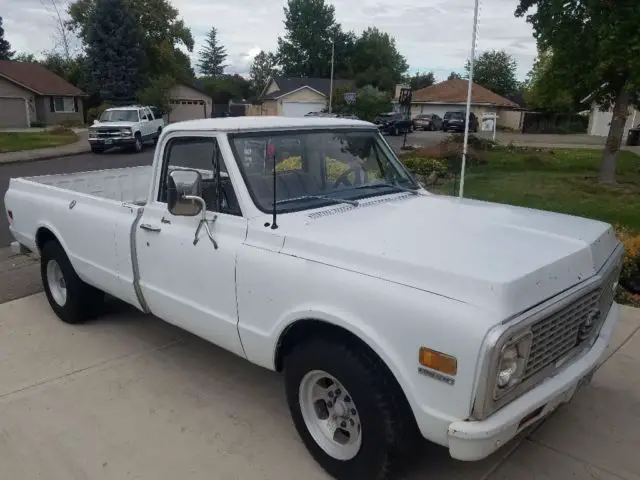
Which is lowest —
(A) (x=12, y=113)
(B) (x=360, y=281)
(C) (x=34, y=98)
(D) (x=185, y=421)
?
(D) (x=185, y=421)

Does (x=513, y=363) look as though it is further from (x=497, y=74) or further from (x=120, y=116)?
(x=497, y=74)

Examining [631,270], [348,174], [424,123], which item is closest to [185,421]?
[348,174]

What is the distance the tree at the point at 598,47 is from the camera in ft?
39.9

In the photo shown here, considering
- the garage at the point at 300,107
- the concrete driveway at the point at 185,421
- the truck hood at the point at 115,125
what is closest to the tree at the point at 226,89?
the garage at the point at 300,107

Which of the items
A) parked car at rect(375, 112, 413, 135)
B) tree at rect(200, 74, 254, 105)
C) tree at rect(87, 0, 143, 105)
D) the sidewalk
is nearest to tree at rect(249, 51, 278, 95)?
tree at rect(200, 74, 254, 105)

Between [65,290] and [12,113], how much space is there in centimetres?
3887

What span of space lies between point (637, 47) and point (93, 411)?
41.3 feet

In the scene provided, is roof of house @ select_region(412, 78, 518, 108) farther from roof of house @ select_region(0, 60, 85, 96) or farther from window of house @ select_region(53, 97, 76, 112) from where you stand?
roof of house @ select_region(0, 60, 85, 96)

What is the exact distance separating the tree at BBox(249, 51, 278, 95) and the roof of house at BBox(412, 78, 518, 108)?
41.9m

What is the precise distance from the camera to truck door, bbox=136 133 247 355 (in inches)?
137

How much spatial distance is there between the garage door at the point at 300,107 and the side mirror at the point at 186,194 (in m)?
55.0

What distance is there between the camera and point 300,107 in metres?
59.0

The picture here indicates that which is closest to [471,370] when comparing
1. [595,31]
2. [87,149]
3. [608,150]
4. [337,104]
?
[595,31]

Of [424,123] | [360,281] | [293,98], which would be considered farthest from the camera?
[293,98]
